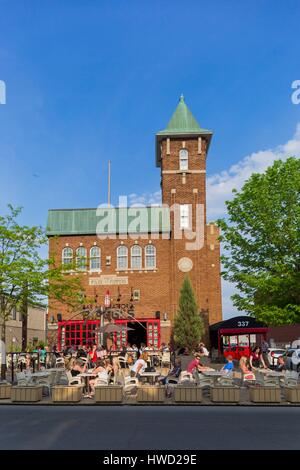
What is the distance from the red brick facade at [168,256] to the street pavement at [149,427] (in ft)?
78.9

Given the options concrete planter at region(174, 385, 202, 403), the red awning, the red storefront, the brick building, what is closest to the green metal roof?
the brick building

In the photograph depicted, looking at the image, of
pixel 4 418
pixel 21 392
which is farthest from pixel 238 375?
pixel 4 418

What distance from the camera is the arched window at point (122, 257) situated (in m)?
38.9

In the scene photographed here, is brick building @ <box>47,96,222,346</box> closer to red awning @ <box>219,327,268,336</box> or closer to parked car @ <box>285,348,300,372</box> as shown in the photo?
red awning @ <box>219,327,268,336</box>

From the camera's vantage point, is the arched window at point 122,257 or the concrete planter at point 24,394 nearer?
the concrete planter at point 24,394

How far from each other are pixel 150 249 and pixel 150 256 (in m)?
0.55

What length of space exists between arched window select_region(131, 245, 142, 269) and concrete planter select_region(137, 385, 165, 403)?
2405 cm

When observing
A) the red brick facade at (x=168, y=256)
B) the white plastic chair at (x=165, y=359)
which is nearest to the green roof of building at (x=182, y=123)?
the red brick facade at (x=168, y=256)

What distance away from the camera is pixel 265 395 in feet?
48.4

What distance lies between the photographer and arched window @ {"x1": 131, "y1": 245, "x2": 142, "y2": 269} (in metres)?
38.8

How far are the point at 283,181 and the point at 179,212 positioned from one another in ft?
39.4

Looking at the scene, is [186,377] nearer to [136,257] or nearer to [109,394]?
[109,394]

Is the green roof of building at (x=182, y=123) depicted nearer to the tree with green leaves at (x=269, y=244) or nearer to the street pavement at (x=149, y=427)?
the tree with green leaves at (x=269, y=244)
